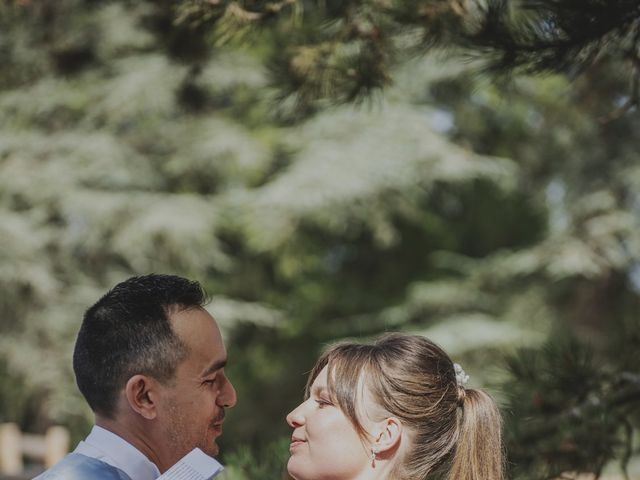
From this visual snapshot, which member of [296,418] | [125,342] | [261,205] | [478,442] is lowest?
[261,205]

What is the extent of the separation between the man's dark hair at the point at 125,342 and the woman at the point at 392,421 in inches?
12.0

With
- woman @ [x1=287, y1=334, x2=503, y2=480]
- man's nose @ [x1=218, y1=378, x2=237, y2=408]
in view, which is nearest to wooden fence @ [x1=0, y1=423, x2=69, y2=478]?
man's nose @ [x1=218, y1=378, x2=237, y2=408]

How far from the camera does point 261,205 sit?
31.1ft

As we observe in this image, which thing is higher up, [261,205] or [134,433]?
[134,433]

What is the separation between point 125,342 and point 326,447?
47 centimetres

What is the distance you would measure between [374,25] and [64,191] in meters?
7.56

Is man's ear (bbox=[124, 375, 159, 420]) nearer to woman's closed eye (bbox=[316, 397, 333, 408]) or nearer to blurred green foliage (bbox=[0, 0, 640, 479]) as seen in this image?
woman's closed eye (bbox=[316, 397, 333, 408])

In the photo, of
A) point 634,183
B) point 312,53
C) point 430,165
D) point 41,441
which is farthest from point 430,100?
point 312,53

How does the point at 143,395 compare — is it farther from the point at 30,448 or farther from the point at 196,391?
the point at 30,448

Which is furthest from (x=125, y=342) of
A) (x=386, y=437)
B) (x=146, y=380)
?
(x=386, y=437)

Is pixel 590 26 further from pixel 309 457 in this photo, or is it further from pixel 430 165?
pixel 430 165

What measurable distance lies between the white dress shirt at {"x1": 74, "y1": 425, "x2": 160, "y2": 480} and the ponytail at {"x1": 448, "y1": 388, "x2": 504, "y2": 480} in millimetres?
607

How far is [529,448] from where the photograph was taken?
98.5 inches

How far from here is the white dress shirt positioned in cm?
184
